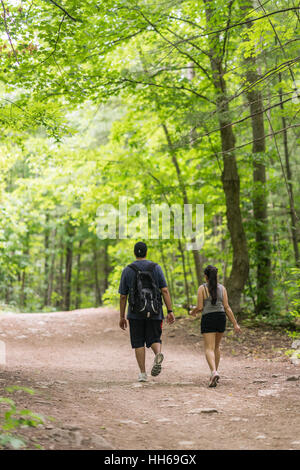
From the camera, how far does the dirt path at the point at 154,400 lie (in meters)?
3.61

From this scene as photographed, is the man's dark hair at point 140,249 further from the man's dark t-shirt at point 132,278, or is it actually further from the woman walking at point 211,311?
the woman walking at point 211,311

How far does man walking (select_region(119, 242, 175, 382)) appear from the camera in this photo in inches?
244

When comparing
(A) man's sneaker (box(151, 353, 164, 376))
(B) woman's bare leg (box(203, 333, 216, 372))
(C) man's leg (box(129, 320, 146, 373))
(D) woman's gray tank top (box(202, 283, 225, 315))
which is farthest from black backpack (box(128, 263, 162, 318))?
(B) woman's bare leg (box(203, 333, 216, 372))

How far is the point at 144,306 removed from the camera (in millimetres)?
6168

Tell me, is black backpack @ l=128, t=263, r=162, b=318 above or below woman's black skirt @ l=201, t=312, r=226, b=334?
above

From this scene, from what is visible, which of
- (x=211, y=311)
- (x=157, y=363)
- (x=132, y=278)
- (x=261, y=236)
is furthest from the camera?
(x=261, y=236)

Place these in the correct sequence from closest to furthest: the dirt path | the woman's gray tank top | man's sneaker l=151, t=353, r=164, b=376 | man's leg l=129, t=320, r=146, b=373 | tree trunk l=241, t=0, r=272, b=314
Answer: the dirt path
man's sneaker l=151, t=353, r=164, b=376
man's leg l=129, t=320, r=146, b=373
the woman's gray tank top
tree trunk l=241, t=0, r=272, b=314

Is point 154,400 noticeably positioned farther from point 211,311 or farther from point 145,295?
point 211,311

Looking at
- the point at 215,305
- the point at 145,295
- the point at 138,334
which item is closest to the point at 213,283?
the point at 215,305

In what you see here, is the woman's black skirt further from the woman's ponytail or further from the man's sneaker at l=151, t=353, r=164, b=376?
the man's sneaker at l=151, t=353, r=164, b=376

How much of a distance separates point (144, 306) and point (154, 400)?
1.40 m

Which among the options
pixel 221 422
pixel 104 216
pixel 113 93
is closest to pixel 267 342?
pixel 221 422

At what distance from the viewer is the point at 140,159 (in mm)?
13633
